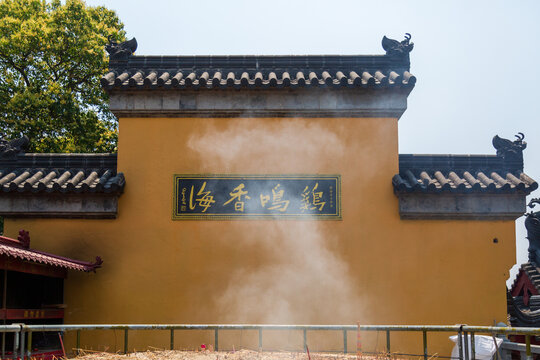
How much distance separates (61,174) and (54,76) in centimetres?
1014

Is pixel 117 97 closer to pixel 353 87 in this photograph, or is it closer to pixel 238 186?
pixel 238 186

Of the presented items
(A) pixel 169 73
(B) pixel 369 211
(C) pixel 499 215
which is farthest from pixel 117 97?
(C) pixel 499 215

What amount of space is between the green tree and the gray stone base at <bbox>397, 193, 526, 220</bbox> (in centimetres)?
1240

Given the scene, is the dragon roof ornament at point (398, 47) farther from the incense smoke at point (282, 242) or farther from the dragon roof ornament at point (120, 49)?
the dragon roof ornament at point (120, 49)

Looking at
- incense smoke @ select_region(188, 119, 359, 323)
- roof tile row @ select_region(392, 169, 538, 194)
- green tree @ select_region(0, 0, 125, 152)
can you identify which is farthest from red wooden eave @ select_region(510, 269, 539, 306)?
green tree @ select_region(0, 0, 125, 152)

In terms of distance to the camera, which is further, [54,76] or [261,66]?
[54,76]

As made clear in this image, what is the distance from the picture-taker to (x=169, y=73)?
1203cm

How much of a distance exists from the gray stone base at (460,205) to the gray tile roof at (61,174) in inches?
210

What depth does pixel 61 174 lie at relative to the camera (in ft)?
38.1

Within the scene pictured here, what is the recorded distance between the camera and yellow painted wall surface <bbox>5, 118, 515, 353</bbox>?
10.8 meters

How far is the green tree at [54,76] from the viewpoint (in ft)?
63.4

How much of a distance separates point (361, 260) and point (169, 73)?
5206 millimetres

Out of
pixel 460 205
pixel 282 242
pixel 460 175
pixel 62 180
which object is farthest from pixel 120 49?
pixel 460 205

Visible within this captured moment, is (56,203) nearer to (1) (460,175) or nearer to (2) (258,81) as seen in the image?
(2) (258,81)
